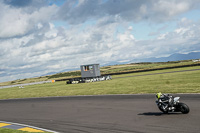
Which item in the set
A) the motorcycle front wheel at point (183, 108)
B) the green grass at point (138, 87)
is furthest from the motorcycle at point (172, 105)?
the green grass at point (138, 87)

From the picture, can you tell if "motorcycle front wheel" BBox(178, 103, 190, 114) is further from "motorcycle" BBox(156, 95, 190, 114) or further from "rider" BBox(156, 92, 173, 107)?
"rider" BBox(156, 92, 173, 107)

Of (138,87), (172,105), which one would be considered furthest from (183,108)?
(138,87)

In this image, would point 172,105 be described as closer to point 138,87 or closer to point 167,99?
point 167,99

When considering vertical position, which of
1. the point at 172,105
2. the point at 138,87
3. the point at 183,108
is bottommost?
the point at 138,87

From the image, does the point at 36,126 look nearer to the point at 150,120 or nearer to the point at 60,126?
the point at 60,126

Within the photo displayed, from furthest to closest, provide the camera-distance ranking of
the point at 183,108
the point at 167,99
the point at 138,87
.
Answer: the point at 138,87 < the point at 167,99 < the point at 183,108

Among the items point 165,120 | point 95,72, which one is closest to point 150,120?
point 165,120

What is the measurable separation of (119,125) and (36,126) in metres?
4.67

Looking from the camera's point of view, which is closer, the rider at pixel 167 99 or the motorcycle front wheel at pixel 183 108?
the motorcycle front wheel at pixel 183 108

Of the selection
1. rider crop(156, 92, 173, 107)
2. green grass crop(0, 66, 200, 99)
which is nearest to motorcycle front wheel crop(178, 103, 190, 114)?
rider crop(156, 92, 173, 107)

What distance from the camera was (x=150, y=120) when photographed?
9.75 meters

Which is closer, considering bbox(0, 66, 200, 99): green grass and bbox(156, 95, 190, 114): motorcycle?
bbox(156, 95, 190, 114): motorcycle

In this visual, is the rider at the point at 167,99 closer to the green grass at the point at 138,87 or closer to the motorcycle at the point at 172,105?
the motorcycle at the point at 172,105

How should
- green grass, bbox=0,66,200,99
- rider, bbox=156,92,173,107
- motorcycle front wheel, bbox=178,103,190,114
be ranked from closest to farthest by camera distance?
1. motorcycle front wheel, bbox=178,103,190,114
2. rider, bbox=156,92,173,107
3. green grass, bbox=0,66,200,99
